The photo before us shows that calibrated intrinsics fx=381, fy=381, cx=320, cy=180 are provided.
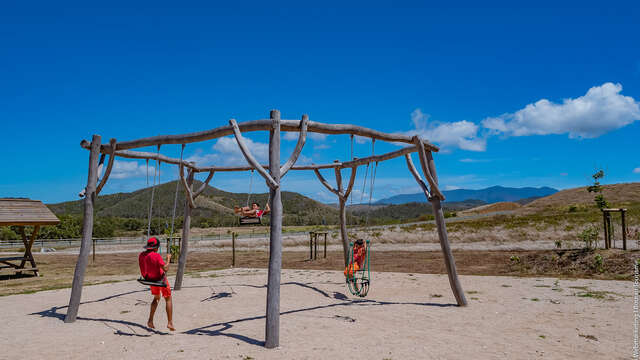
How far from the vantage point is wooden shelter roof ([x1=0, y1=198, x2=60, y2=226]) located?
555 inches

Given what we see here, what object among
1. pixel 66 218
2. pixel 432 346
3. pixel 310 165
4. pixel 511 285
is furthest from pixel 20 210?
pixel 66 218

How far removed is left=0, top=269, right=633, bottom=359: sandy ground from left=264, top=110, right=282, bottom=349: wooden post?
0.29 metres

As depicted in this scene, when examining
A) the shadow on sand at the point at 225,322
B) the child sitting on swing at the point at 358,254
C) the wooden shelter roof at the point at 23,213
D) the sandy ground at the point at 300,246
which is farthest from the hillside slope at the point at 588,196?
the wooden shelter roof at the point at 23,213

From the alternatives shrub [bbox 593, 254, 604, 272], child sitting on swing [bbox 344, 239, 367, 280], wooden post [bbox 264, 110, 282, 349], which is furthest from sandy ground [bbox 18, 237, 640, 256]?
wooden post [bbox 264, 110, 282, 349]

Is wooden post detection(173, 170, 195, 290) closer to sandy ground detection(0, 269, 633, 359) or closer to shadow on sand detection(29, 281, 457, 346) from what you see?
sandy ground detection(0, 269, 633, 359)

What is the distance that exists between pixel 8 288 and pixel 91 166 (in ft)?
24.8

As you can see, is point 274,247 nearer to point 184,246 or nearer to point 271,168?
point 271,168

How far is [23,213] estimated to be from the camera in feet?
48.2

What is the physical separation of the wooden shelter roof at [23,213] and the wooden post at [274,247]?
1329 cm

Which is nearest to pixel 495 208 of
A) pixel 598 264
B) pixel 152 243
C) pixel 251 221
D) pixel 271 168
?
pixel 598 264

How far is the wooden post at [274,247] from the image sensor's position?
18.6 feet

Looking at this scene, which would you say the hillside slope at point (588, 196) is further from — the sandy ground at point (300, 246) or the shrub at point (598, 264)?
the shrub at point (598, 264)

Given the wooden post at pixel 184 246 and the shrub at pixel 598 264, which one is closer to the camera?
the wooden post at pixel 184 246

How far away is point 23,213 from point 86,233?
32.4 ft
